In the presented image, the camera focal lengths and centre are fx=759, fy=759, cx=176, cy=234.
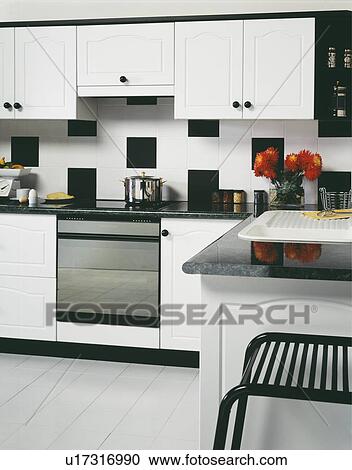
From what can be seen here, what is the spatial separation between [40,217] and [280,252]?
219 cm

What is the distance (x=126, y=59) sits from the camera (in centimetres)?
414

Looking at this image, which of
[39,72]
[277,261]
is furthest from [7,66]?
[277,261]

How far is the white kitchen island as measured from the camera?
7.06ft

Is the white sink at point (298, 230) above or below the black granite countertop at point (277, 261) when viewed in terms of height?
above

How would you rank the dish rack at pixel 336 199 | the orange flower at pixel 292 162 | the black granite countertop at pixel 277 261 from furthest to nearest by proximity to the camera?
1. the orange flower at pixel 292 162
2. the dish rack at pixel 336 199
3. the black granite countertop at pixel 277 261

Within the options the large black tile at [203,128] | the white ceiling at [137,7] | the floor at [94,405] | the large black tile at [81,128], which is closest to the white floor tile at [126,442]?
the floor at [94,405]

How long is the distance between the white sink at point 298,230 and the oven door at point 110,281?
1.11 m

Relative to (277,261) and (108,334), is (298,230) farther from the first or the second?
(108,334)

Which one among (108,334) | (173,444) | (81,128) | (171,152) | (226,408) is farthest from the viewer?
(81,128)

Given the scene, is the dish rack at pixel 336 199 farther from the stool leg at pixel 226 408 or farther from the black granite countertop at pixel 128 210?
the stool leg at pixel 226 408

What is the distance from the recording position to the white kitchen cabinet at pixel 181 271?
3.97 metres

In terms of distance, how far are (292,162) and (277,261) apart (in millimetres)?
2201

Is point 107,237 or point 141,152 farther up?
point 141,152

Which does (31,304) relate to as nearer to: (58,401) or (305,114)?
(58,401)
